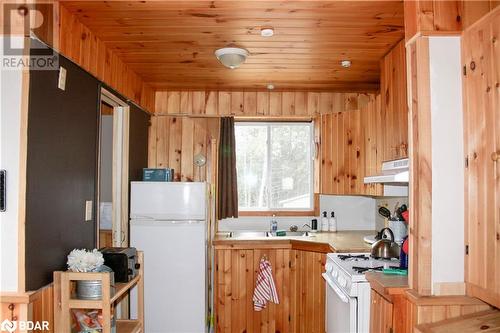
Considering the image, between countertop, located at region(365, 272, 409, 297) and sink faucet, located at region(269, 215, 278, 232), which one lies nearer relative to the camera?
countertop, located at region(365, 272, 409, 297)

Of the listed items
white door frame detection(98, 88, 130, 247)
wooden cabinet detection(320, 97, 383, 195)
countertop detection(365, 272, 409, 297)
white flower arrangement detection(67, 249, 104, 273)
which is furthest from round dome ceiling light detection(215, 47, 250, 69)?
countertop detection(365, 272, 409, 297)

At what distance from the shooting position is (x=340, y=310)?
235 centimetres

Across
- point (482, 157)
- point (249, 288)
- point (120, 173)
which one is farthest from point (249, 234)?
point (482, 157)

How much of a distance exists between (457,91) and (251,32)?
4.27 ft

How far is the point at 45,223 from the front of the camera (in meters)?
1.86

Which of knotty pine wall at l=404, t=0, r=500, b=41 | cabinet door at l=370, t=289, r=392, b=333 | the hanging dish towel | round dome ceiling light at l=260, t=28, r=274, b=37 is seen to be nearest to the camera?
knotty pine wall at l=404, t=0, r=500, b=41

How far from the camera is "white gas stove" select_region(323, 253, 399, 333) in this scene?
207cm

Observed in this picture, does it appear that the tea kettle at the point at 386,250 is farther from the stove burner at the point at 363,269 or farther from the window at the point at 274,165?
the window at the point at 274,165

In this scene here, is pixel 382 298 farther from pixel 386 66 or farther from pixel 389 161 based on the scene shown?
pixel 386 66

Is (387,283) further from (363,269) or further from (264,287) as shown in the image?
(264,287)

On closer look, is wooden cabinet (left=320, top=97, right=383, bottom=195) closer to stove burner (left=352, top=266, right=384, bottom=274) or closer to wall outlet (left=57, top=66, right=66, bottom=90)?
stove burner (left=352, top=266, right=384, bottom=274)

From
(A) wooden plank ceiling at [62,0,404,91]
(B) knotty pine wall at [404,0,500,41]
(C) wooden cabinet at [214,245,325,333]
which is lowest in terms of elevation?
(C) wooden cabinet at [214,245,325,333]

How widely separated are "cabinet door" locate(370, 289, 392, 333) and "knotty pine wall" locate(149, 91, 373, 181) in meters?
2.29

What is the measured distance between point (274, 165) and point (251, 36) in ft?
6.43
